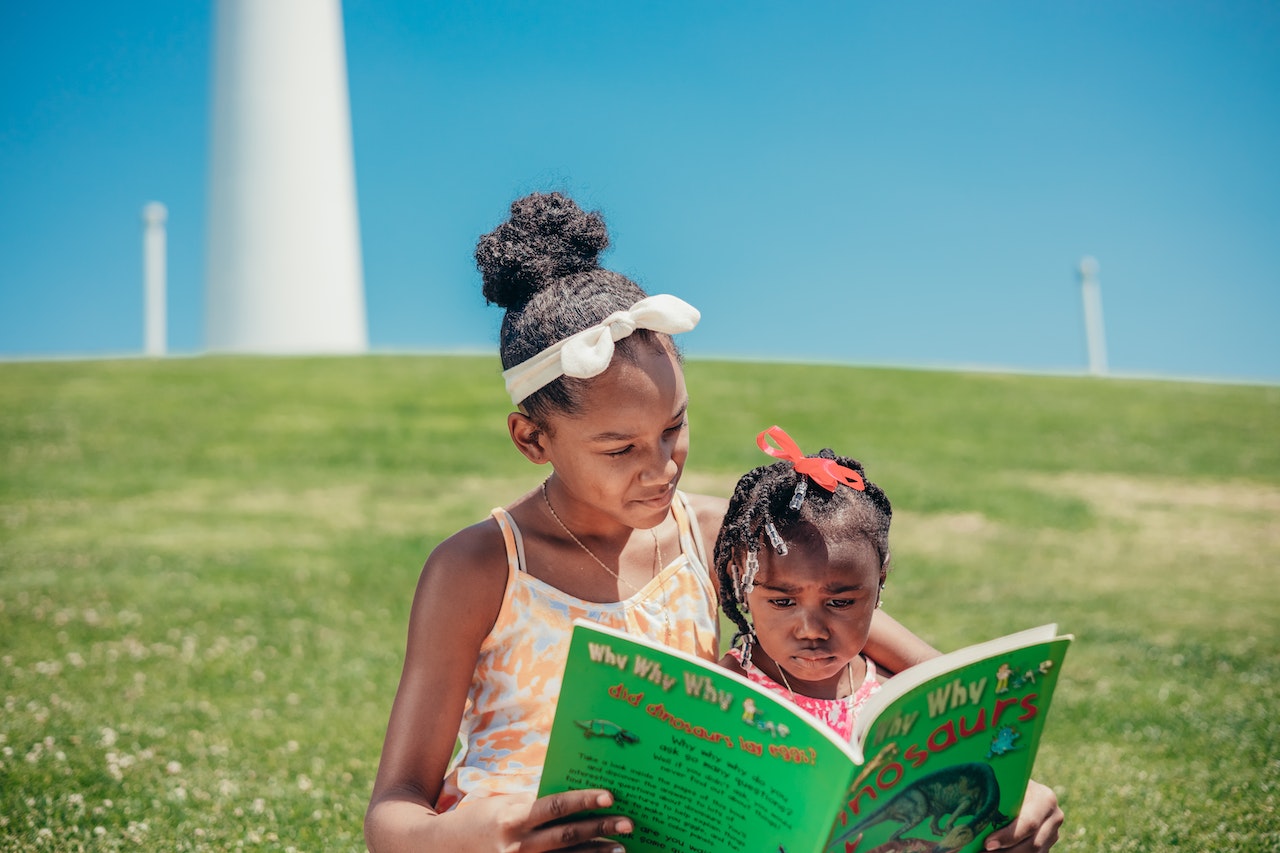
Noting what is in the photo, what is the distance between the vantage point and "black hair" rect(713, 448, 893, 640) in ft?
8.91

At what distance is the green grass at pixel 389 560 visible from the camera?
4062 mm

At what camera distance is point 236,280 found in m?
28.2

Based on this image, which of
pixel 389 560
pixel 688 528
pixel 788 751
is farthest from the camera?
pixel 389 560

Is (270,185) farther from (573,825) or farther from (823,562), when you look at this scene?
(573,825)

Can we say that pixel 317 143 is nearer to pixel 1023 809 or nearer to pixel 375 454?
pixel 375 454

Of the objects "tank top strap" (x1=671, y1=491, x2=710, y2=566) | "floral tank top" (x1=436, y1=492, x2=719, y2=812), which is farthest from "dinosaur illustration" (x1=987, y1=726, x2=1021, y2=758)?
"tank top strap" (x1=671, y1=491, x2=710, y2=566)

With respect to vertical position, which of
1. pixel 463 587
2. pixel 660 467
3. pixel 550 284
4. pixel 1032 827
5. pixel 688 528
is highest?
pixel 550 284

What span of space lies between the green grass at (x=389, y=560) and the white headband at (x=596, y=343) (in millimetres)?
1791

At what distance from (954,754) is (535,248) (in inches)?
54.3

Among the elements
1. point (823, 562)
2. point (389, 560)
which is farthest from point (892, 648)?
point (389, 560)

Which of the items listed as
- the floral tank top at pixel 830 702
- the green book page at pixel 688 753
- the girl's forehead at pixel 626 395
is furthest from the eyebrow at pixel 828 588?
the green book page at pixel 688 753

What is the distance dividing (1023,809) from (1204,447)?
15.1 metres

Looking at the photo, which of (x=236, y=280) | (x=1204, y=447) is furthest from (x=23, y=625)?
(x=236, y=280)

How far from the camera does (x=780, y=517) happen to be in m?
2.75
